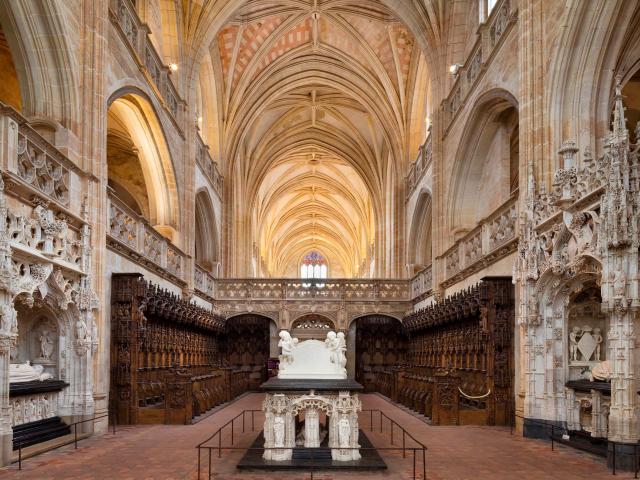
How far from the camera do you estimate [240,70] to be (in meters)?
30.2

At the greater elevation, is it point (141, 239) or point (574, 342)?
point (141, 239)

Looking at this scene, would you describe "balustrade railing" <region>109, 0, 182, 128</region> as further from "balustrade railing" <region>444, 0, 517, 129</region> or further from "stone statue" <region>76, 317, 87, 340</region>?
"balustrade railing" <region>444, 0, 517, 129</region>

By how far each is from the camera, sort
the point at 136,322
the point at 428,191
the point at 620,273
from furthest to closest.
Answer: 1. the point at 428,191
2. the point at 136,322
3. the point at 620,273

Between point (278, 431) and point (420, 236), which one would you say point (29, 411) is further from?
point (420, 236)

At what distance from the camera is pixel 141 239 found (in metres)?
17.2

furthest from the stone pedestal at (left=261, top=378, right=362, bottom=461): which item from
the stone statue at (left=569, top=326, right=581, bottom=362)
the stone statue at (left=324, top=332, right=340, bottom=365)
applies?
the stone statue at (left=569, top=326, right=581, bottom=362)

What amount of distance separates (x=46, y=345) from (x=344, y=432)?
598cm

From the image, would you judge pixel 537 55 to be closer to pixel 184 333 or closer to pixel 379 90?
pixel 184 333

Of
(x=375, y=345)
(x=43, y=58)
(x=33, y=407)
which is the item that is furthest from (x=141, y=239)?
(x=375, y=345)

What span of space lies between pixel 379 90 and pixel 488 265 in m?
16.2

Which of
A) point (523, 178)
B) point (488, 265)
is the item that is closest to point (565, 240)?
point (523, 178)

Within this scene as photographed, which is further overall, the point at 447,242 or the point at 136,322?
the point at 447,242

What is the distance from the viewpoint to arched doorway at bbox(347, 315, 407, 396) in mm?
28031

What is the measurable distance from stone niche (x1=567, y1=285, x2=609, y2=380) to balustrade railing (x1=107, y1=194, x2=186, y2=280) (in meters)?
9.22
